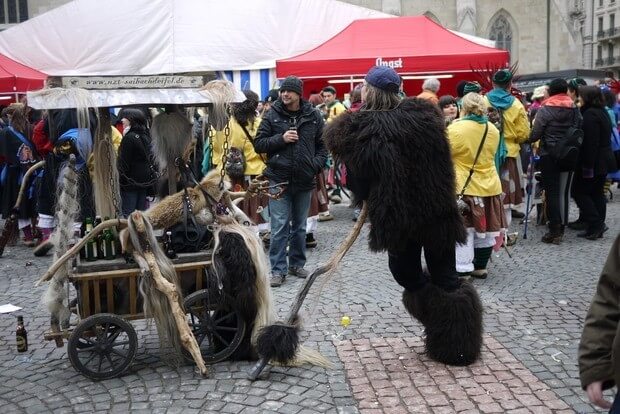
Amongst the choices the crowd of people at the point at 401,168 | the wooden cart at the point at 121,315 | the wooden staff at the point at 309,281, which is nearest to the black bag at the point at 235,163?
the crowd of people at the point at 401,168

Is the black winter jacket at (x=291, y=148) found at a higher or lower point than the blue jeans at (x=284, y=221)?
higher

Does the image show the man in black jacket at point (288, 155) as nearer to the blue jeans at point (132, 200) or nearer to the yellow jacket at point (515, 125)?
the blue jeans at point (132, 200)

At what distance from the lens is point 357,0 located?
41.0 meters

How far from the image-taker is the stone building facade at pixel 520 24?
41281mm

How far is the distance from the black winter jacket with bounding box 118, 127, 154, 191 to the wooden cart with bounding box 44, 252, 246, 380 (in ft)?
6.61

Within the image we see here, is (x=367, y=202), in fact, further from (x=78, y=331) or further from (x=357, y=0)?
(x=357, y=0)

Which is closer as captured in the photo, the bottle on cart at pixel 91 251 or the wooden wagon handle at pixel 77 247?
the wooden wagon handle at pixel 77 247

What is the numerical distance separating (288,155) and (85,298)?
2965 mm

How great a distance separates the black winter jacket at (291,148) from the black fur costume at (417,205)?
8.01 feet

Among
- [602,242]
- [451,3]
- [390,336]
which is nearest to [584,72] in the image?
[451,3]

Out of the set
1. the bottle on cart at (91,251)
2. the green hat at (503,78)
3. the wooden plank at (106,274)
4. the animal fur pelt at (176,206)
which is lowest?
the wooden plank at (106,274)

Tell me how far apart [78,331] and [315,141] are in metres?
3.48

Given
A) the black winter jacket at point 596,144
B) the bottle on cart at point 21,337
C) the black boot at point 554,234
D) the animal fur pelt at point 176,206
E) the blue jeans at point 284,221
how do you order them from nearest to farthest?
the animal fur pelt at point 176,206
the bottle on cart at point 21,337
the blue jeans at point 284,221
the black boot at point 554,234
the black winter jacket at point 596,144

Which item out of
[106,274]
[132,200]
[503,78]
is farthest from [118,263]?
[503,78]
